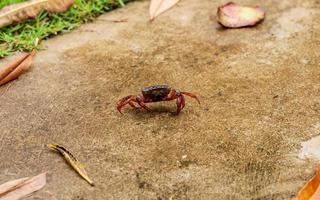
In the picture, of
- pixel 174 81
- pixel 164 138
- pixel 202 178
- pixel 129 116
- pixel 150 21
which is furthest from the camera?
pixel 150 21

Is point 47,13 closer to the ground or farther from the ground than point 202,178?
farther from the ground

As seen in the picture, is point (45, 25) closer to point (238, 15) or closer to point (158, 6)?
point (158, 6)

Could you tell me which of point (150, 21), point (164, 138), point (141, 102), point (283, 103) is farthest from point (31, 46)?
point (283, 103)

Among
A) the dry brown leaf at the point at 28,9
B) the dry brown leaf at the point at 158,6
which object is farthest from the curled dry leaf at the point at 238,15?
the dry brown leaf at the point at 28,9

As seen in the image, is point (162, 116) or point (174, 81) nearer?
point (162, 116)

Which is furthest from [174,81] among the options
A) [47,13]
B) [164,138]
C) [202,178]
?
[47,13]

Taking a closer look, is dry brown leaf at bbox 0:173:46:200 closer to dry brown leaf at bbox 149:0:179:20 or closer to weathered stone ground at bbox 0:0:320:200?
weathered stone ground at bbox 0:0:320:200

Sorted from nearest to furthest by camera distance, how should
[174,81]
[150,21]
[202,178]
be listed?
[202,178] < [174,81] < [150,21]

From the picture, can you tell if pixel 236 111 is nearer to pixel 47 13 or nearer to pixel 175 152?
pixel 175 152
